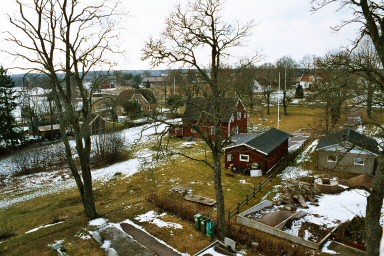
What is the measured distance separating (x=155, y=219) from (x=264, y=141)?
15687 millimetres

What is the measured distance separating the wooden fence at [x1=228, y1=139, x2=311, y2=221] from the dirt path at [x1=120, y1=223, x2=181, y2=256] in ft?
18.1

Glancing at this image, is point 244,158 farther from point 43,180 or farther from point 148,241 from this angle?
point 43,180

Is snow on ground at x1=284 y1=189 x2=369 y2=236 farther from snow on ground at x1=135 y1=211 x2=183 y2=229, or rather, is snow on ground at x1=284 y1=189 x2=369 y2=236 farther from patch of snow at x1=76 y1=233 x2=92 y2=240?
patch of snow at x1=76 y1=233 x2=92 y2=240

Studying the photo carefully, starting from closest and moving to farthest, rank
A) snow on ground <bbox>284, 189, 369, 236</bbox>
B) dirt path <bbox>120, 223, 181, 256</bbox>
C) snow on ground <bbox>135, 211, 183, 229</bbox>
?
dirt path <bbox>120, 223, 181, 256</bbox> → snow on ground <bbox>135, 211, 183, 229</bbox> → snow on ground <bbox>284, 189, 369, 236</bbox>

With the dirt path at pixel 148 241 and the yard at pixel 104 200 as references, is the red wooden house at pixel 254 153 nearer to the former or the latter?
the yard at pixel 104 200

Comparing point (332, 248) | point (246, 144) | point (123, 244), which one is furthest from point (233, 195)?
point (123, 244)

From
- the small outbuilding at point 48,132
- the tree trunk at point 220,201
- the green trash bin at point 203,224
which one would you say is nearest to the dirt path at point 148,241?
the green trash bin at point 203,224

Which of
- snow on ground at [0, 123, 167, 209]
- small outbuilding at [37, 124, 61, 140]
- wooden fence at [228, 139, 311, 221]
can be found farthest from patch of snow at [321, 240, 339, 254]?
small outbuilding at [37, 124, 61, 140]

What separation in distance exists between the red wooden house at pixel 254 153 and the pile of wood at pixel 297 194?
4363 millimetres

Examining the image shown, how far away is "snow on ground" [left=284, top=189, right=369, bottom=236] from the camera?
17938 millimetres

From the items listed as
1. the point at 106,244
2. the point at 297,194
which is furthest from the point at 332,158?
the point at 106,244

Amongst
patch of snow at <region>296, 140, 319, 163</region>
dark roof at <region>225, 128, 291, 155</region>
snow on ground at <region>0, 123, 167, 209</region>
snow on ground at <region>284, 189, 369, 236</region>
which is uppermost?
dark roof at <region>225, 128, 291, 155</region>

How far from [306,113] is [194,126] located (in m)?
53.8

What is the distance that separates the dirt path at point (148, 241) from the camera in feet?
48.1
